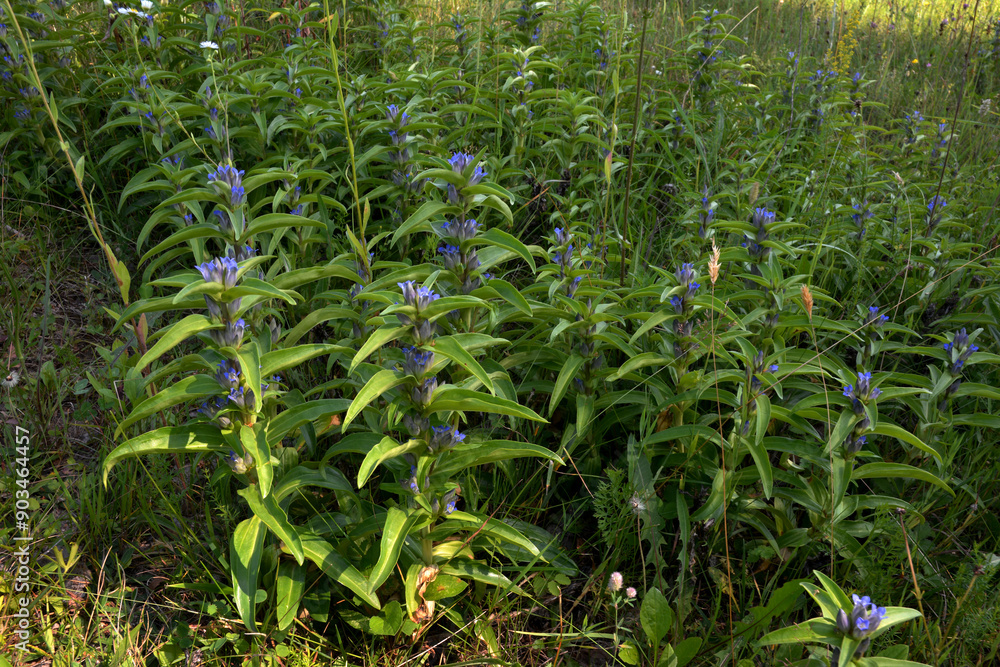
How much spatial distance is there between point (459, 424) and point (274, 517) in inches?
34.1

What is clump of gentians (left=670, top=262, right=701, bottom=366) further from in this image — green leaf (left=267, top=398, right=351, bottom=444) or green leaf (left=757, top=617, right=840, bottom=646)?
green leaf (left=267, top=398, right=351, bottom=444)

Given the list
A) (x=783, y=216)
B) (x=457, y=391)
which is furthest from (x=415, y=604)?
(x=783, y=216)

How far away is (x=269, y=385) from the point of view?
1.90 metres

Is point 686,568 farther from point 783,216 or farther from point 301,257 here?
point 783,216

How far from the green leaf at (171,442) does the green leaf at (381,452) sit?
424 millimetres

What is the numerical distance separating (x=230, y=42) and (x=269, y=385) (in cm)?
299

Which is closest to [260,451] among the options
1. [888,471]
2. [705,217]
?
[888,471]

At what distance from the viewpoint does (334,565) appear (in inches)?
73.5

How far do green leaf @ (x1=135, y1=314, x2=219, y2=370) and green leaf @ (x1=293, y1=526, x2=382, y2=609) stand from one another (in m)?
0.60

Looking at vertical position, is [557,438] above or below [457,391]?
below

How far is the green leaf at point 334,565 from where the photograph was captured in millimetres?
1829

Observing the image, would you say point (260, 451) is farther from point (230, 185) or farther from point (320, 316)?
point (230, 185)

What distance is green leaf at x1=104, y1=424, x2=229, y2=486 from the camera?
167 centimetres

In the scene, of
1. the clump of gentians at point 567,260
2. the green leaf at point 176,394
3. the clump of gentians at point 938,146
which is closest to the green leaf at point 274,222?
the green leaf at point 176,394
